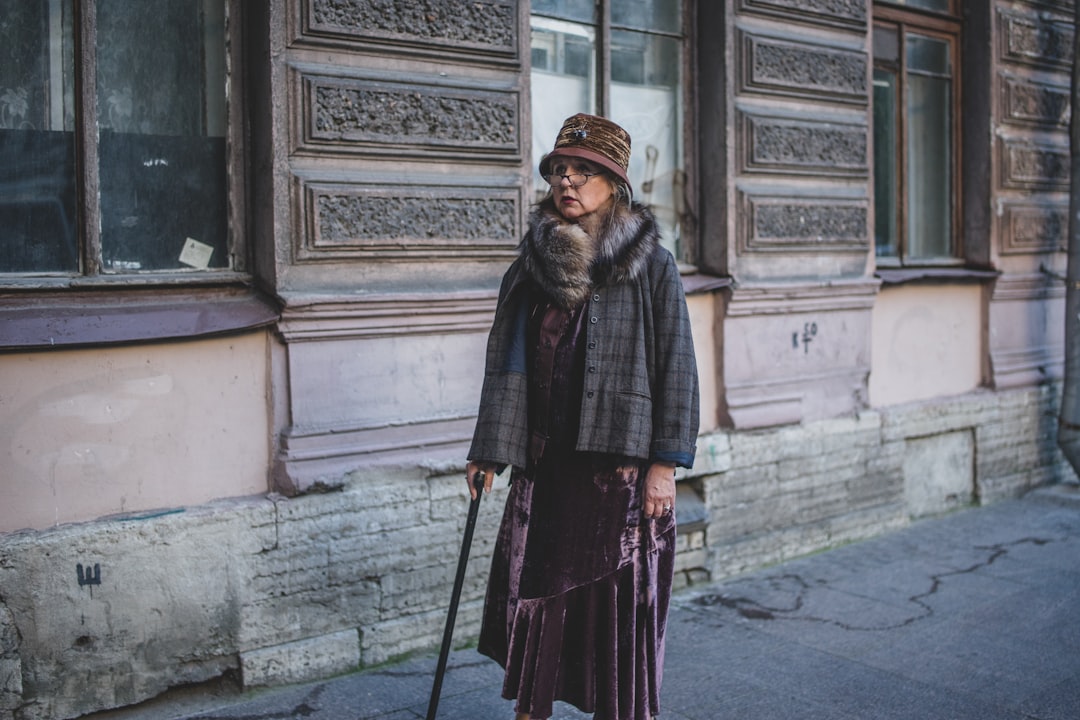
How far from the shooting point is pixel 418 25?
4.41 m

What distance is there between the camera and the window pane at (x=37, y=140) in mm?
3789

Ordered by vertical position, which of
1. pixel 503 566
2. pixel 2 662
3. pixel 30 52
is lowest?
pixel 2 662

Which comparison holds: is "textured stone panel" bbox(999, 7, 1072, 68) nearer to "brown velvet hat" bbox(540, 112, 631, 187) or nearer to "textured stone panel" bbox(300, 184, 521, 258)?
"textured stone panel" bbox(300, 184, 521, 258)

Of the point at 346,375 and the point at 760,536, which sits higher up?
the point at 346,375

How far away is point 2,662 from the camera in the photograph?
3.54 metres

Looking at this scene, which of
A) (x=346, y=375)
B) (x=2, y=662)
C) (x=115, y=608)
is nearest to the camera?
(x=2, y=662)

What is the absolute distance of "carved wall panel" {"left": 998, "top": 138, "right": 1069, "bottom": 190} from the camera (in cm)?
724

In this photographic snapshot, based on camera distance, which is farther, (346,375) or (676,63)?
(676,63)

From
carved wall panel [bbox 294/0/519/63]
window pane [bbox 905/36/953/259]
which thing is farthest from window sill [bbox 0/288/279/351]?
window pane [bbox 905/36/953/259]

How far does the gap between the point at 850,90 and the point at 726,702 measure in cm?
360

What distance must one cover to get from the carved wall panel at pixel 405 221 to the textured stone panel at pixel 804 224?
1.58 metres

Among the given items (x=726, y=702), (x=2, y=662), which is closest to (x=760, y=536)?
(x=726, y=702)

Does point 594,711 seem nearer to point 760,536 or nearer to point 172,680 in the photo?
point 172,680

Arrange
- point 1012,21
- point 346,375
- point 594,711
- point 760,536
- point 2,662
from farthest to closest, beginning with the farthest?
1. point 1012,21
2. point 760,536
3. point 346,375
4. point 2,662
5. point 594,711
